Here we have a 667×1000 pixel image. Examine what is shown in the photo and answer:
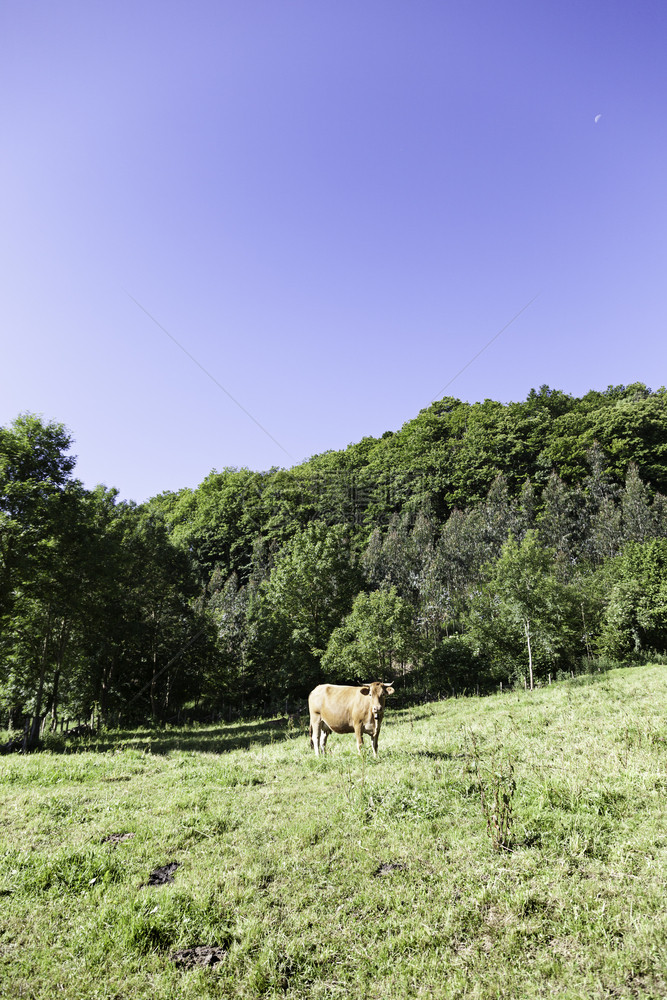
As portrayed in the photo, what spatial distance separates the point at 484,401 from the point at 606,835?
13739 cm

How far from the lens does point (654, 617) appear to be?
42.4 metres

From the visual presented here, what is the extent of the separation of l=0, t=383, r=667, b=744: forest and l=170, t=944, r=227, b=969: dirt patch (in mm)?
18895

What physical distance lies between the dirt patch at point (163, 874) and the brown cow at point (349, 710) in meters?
6.44

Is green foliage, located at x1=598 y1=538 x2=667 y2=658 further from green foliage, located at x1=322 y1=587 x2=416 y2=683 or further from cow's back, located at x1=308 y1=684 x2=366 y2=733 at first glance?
cow's back, located at x1=308 y1=684 x2=366 y2=733

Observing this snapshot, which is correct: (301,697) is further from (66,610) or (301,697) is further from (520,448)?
(520,448)

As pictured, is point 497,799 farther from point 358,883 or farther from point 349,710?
point 349,710

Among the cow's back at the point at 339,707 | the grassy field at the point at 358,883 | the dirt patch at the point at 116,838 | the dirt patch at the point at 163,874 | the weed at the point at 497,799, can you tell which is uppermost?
the cow's back at the point at 339,707

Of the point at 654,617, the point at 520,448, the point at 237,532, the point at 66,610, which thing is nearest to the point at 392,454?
the point at 520,448

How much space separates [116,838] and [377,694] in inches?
272

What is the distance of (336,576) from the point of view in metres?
47.2

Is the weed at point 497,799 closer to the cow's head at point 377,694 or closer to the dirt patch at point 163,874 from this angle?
the cow's head at point 377,694

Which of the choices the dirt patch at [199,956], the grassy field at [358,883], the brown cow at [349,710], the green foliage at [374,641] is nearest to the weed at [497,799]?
the grassy field at [358,883]

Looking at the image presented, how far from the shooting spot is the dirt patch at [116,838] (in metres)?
7.81

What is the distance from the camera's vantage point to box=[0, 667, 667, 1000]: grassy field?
4.65 metres
